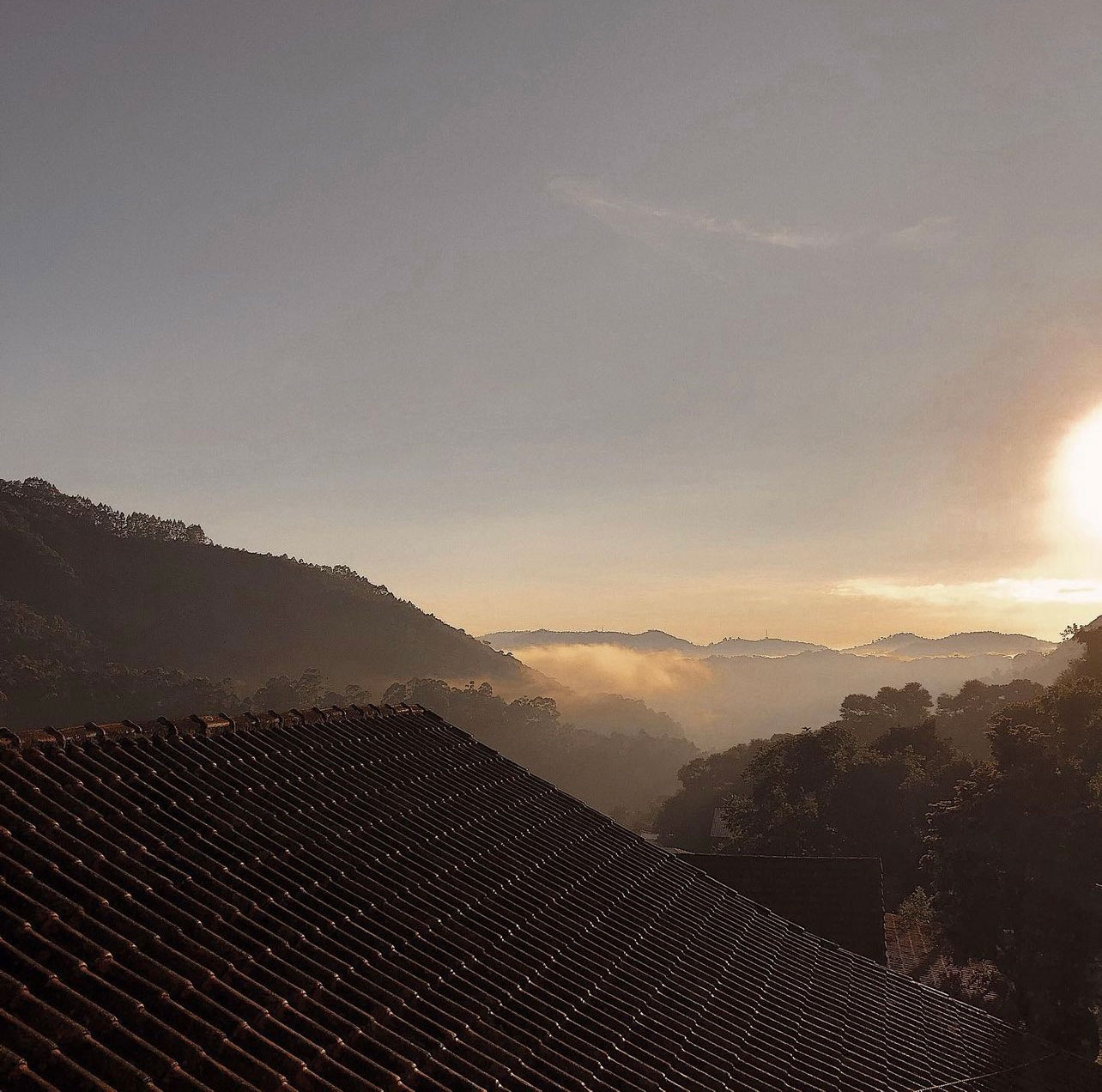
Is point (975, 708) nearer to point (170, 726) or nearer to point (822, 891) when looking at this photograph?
point (822, 891)

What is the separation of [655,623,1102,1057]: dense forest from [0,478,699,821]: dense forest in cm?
4937

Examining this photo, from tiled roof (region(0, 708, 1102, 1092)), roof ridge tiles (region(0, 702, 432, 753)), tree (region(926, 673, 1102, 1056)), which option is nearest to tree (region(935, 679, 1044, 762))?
tree (region(926, 673, 1102, 1056))

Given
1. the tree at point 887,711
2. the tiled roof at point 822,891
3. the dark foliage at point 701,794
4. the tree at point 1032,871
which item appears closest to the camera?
the tiled roof at point 822,891

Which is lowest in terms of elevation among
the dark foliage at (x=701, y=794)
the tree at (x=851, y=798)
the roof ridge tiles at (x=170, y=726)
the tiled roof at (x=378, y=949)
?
the dark foliage at (x=701, y=794)

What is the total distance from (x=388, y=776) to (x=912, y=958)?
1609 centimetres

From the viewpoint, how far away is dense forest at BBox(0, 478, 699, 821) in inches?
3656

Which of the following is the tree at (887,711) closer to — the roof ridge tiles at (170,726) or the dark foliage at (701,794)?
the dark foliage at (701,794)

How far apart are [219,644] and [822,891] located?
11950 centimetres

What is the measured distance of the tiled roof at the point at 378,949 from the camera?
13.2ft

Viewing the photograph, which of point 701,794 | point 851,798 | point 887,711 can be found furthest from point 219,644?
point 851,798

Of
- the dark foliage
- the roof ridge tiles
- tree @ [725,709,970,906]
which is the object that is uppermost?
the roof ridge tiles

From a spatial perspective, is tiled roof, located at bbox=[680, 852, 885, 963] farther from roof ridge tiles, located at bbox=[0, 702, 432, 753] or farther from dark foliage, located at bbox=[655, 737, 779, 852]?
dark foliage, located at bbox=[655, 737, 779, 852]

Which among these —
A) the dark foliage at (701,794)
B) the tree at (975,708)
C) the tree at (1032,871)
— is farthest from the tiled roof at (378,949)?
the dark foliage at (701,794)

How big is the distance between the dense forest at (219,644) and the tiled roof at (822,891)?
7264cm
